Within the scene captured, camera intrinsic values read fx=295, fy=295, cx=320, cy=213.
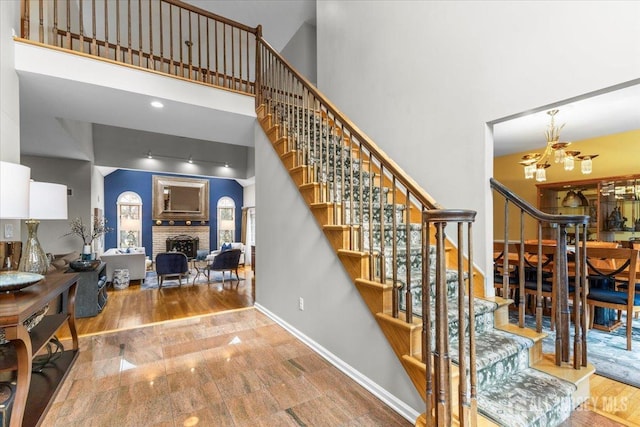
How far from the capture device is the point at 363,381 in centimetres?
217

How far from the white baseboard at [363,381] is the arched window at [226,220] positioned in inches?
325

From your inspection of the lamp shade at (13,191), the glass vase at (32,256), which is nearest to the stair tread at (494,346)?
the lamp shade at (13,191)

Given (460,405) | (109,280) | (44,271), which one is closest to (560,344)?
(460,405)

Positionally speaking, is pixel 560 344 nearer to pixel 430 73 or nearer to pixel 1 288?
pixel 430 73

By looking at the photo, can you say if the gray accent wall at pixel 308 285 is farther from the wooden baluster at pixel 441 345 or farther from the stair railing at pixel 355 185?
the wooden baluster at pixel 441 345

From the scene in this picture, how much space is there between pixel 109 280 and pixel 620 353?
776 cm

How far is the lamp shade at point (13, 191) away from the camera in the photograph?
1533 mm

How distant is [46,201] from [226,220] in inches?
345

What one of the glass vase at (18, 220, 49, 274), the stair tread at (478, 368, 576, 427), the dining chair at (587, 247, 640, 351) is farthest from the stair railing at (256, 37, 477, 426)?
the glass vase at (18, 220, 49, 274)

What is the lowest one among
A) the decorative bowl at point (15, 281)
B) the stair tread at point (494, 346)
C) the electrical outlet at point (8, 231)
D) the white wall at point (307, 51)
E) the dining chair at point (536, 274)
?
the stair tread at point (494, 346)

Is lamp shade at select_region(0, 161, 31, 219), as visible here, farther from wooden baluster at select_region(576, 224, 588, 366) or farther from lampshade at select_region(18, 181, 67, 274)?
wooden baluster at select_region(576, 224, 588, 366)

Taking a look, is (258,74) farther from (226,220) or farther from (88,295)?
(226,220)

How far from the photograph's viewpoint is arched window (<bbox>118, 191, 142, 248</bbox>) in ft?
30.8

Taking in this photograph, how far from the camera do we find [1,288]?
1.59 metres
